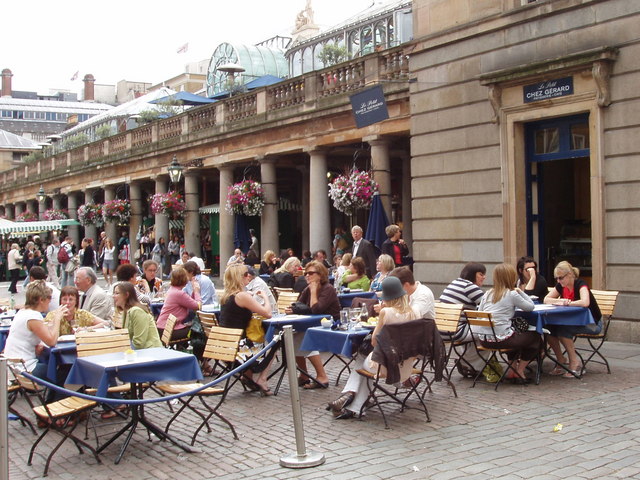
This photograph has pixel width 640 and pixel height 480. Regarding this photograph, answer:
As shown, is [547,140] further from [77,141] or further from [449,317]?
[77,141]

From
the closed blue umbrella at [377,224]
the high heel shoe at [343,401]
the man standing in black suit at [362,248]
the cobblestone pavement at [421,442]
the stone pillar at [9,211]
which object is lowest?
the cobblestone pavement at [421,442]

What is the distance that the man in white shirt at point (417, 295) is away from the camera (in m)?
8.44

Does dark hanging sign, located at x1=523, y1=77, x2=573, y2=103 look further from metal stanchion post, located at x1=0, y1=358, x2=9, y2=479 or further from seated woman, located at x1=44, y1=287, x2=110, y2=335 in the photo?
metal stanchion post, located at x1=0, y1=358, x2=9, y2=479

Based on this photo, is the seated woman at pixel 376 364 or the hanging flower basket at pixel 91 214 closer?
the seated woman at pixel 376 364

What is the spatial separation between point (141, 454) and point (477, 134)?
941 centimetres

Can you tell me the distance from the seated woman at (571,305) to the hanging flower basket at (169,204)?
19.5m

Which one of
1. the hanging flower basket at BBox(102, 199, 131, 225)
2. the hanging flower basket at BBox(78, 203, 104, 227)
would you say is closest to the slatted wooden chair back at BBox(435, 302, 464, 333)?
the hanging flower basket at BBox(102, 199, 131, 225)

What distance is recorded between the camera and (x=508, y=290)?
930 centimetres

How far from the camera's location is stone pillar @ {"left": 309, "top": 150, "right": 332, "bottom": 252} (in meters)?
20.7

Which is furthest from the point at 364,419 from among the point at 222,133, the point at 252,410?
the point at 222,133

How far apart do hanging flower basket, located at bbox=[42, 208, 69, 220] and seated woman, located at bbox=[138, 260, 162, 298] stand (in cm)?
2815

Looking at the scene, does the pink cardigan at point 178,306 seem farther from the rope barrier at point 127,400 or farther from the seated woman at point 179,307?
the rope barrier at point 127,400

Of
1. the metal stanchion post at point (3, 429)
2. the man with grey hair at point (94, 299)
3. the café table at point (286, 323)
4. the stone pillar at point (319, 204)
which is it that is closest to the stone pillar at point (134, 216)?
the stone pillar at point (319, 204)

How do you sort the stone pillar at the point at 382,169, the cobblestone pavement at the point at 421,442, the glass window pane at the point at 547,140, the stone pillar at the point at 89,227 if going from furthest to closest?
the stone pillar at the point at 89,227
the stone pillar at the point at 382,169
the glass window pane at the point at 547,140
the cobblestone pavement at the point at 421,442
